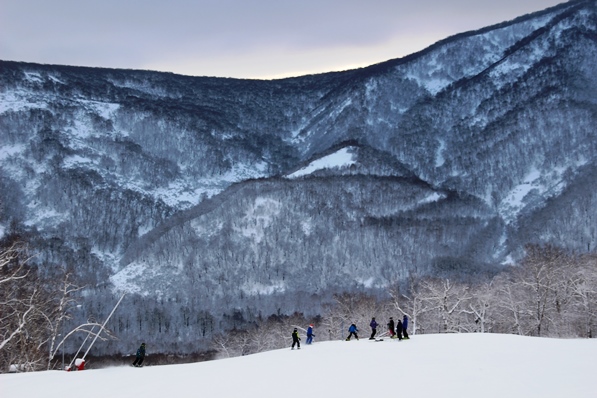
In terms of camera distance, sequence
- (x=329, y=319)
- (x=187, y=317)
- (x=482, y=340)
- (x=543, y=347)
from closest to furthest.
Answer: (x=543, y=347)
(x=482, y=340)
(x=329, y=319)
(x=187, y=317)

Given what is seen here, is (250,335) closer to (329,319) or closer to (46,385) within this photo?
(329,319)

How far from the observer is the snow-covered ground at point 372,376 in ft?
79.5

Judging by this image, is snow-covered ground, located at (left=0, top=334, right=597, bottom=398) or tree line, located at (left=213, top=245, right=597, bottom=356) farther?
tree line, located at (left=213, top=245, right=597, bottom=356)

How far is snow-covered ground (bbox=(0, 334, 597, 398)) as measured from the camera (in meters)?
24.2

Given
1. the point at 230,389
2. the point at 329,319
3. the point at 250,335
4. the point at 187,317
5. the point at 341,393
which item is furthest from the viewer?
the point at 187,317

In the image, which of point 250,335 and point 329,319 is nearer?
point 329,319

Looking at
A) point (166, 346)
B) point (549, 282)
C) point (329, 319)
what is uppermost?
point (549, 282)

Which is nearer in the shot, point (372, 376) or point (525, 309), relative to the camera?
point (372, 376)

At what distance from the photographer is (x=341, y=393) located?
24.0m

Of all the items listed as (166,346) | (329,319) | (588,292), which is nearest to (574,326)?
(588,292)

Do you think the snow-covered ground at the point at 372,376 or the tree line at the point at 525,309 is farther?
the tree line at the point at 525,309

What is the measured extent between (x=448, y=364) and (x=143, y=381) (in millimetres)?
13995

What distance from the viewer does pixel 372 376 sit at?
27.4 m

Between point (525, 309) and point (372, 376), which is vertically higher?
point (525, 309)
